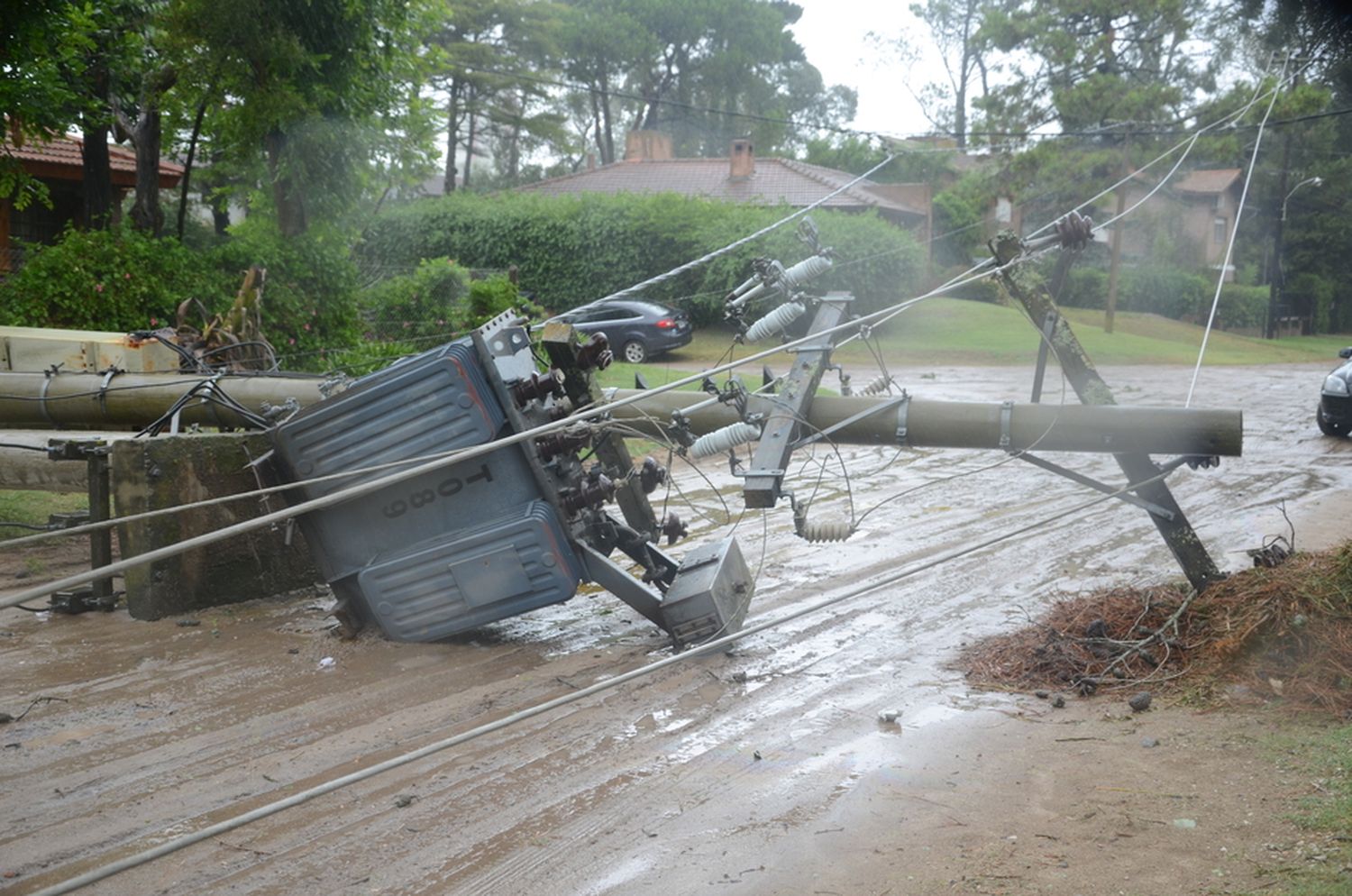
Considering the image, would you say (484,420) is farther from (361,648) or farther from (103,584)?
(103,584)

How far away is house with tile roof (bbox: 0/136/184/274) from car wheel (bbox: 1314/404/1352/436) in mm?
22928

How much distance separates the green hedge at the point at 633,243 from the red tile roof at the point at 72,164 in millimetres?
5613

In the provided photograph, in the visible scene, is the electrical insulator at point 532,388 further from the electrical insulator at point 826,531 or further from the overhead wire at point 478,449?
the electrical insulator at point 826,531

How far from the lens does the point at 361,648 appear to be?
8.18 meters

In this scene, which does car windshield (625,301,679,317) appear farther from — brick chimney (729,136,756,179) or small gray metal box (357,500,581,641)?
small gray metal box (357,500,581,641)

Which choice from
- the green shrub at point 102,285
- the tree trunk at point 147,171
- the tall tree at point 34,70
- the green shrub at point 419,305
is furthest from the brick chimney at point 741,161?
the tall tree at point 34,70

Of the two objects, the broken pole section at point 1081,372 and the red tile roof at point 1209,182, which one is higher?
the red tile roof at point 1209,182

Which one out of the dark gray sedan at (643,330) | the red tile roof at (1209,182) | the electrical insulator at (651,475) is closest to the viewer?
the electrical insulator at (651,475)

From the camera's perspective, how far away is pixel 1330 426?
18.2 m

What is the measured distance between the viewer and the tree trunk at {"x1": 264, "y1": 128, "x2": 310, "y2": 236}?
793 inches

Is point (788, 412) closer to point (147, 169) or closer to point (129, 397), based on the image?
point (129, 397)

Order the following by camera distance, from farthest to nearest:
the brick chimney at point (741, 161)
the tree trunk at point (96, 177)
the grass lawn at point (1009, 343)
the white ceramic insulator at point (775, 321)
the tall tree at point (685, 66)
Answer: the tall tree at point (685, 66), the brick chimney at point (741, 161), the grass lawn at point (1009, 343), the tree trunk at point (96, 177), the white ceramic insulator at point (775, 321)

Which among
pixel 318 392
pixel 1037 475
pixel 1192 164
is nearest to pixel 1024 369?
pixel 1192 164

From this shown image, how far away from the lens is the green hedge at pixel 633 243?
34.5 meters
